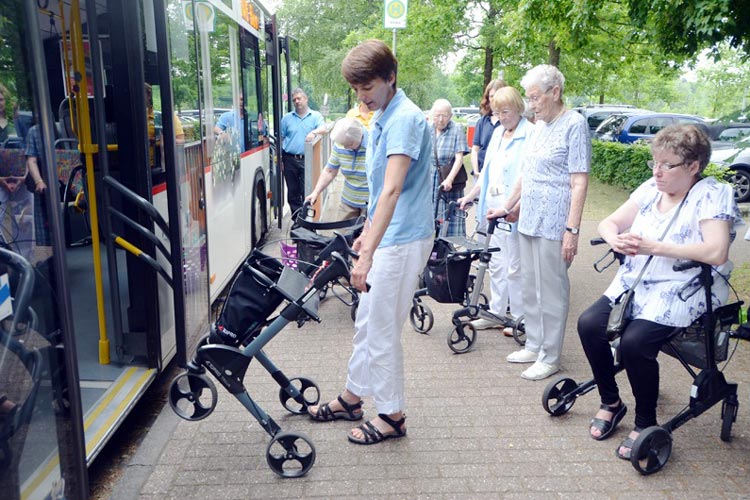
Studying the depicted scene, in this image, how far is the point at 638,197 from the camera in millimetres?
3689

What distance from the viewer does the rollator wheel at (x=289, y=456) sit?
3.29 meters

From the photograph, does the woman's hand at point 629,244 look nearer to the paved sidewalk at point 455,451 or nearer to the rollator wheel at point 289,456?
the paved sidewalk at point 455,451

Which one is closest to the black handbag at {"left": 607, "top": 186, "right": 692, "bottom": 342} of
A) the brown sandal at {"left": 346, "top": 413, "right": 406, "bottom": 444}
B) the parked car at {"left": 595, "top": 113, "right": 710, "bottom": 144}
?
the brown sandal at {"left": 346, "top": 413, "right": 406, "bottom": 444}

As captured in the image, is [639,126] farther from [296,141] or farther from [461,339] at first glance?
[461,339]

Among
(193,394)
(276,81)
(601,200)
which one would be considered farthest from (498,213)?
(601,200)

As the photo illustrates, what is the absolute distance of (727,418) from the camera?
12.1ft

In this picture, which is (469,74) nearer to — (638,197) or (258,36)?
(258,36)

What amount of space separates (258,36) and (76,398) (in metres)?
6.24

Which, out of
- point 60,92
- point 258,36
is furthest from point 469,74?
point 60,92

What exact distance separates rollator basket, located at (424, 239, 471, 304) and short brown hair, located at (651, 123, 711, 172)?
179 cm

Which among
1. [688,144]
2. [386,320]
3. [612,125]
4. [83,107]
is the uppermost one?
[83,107]

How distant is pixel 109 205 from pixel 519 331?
10.0 ft

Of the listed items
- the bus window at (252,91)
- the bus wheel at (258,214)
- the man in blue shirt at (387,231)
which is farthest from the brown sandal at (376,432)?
the bus wheel at (258,214)

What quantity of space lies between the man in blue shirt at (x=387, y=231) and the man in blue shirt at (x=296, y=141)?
240 inches
